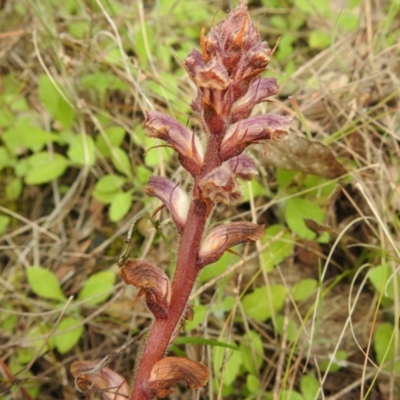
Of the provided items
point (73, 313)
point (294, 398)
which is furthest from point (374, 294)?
point (73, 313)

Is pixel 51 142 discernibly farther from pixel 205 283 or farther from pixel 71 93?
pixel 205 283

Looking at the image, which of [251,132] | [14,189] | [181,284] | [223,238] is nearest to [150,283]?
[181,284]

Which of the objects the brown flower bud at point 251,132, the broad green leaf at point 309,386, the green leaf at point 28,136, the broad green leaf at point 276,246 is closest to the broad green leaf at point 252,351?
the broad green leaf at point 309,386

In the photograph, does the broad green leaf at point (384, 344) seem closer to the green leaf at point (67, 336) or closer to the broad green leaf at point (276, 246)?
the broad green leaf at point (276, 246)

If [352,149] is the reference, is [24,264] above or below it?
above

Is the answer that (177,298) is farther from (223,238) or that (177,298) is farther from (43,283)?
(43,283)

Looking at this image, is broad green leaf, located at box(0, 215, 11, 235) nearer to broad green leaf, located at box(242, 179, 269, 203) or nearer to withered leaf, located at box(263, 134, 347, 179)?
broad green leaf, located at box(242, 179, 269, 203)

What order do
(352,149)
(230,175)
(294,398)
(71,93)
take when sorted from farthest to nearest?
(71,93) < (352,149) < (294,398) < (230,175)
